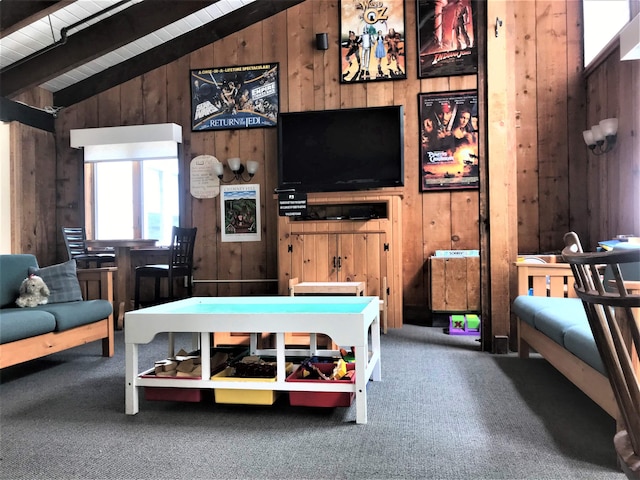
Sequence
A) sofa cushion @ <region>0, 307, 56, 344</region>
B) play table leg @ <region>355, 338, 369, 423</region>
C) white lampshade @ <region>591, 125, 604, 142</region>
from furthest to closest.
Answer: white lampshade @ <region>591, 125, 604, 142</region>
sofa cushion @ <region>0, 307, 56, 344</region>
play table leg @ <region>355, 338, 369, 423</region>

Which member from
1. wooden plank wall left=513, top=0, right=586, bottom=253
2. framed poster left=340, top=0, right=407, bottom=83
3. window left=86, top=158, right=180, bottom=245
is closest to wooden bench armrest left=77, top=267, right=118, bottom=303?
window left=86, top=158, right=180, bottom=245

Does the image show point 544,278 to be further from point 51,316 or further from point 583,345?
point 51,316

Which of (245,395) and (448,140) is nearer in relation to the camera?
(245,395)

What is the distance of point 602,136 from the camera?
4.26m

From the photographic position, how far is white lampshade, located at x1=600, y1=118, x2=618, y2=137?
4113mm

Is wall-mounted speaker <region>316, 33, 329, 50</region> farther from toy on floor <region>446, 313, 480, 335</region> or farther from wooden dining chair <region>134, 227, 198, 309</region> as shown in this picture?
toy on floor <region>446, 313, 480, 335</region>

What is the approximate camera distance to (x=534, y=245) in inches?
196

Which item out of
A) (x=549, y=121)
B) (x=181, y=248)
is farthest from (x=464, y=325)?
(x=181, y=248)

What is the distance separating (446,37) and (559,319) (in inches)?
147

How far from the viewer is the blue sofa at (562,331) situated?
186 centimetres

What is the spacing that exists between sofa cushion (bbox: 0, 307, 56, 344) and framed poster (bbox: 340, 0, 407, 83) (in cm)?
377

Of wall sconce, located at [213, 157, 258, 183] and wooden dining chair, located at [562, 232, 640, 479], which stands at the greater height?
wall sconce, located at [213, 157, 258, 183]

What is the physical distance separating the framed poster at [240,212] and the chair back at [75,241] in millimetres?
1483

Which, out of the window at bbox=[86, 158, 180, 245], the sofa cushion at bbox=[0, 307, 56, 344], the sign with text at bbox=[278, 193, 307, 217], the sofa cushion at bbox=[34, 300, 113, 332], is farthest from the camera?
the window at bbox=[86, 158, 180, 245]
